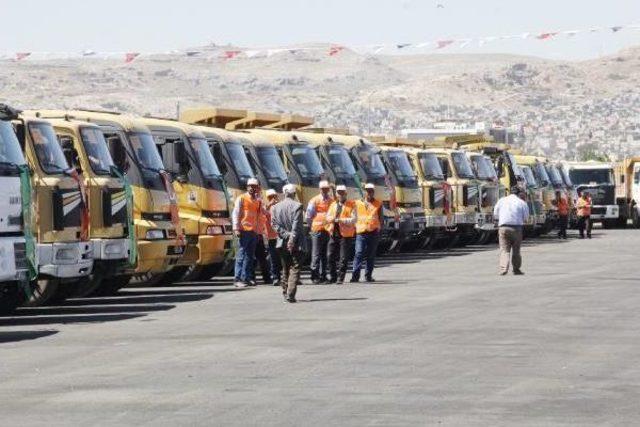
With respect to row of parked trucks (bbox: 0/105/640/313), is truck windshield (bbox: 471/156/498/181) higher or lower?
lower

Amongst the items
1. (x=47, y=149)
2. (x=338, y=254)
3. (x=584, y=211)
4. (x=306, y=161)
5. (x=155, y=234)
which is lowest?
(x=584, y=211)

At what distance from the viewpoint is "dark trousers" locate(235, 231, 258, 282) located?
99.8 ft

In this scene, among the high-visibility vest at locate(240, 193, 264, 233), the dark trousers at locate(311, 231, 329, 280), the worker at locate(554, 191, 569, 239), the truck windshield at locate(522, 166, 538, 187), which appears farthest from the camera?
the worker at locate(554, 191, 569, 239)

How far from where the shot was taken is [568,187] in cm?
6475

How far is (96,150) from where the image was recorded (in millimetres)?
26312

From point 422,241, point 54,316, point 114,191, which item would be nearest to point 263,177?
point 114,191

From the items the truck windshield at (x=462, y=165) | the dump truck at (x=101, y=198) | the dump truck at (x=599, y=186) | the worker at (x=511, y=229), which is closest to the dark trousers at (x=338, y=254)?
the worker at (x=511, y=229)

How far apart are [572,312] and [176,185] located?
28.0ft

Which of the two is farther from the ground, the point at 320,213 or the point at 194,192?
the point at 194,192

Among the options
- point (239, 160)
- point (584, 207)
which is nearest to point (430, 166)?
point (584, 207)

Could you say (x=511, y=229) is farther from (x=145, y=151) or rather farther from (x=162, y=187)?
(x=145, y=151)

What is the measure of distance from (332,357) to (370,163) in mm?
23848

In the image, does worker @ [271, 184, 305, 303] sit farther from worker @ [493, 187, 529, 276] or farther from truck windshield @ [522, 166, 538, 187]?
truck windshield @ [522, 166, 538, 187]

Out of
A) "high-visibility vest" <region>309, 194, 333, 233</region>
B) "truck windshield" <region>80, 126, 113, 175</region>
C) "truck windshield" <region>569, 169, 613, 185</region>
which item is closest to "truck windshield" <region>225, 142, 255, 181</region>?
"high-visibility vest" <region>309, 194, 333, 233</region>
